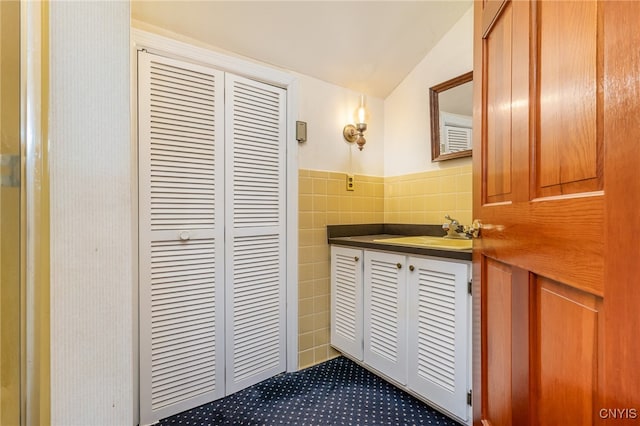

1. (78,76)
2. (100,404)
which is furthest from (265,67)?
(100,404)

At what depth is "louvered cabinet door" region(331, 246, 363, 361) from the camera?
6.15 feet

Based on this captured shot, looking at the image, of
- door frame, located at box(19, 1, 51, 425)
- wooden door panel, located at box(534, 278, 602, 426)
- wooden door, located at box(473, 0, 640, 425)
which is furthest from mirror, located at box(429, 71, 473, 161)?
door frame, located at box(19, 1, 51, 425)

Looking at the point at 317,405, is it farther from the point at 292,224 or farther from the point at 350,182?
the point at 350,182

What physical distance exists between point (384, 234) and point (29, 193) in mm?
2129

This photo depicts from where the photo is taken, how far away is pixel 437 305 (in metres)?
1.44

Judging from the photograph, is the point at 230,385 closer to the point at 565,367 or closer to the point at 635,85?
the point at 565,367

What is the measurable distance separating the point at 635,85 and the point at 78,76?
81 centimetres

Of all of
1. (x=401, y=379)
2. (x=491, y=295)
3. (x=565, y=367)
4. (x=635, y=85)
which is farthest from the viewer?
(x=401, y=379)

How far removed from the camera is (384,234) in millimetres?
2355

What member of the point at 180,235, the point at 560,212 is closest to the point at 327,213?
the point at 180,235

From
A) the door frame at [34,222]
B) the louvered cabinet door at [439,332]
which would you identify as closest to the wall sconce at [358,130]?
the louvered cabinet door at [439,332]

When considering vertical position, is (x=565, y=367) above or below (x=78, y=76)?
below

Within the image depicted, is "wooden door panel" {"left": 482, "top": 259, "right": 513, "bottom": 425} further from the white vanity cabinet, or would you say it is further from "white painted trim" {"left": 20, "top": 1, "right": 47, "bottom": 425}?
"white painted trim" {"left": 20, "top": 1, "right": 47, "bottom": 425}

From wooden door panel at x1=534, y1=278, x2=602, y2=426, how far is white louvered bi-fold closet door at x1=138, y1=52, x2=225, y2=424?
147cm
